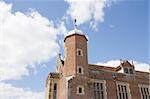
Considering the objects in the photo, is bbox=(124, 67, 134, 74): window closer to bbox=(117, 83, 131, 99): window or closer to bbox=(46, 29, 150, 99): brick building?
bbox=(46, 29, 150, 99): brick building

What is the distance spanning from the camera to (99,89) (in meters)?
25.0

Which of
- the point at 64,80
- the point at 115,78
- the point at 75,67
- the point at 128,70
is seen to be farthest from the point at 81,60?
the point at 128,70

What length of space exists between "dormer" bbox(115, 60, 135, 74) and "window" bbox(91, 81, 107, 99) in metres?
3.78

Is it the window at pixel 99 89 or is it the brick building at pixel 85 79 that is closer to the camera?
the brick building at pixel 85 79

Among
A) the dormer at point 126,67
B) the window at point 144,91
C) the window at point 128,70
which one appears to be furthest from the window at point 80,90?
the window at point 144,91

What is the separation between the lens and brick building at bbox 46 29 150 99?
23.6 metres

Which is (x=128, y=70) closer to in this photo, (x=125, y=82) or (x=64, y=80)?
(x=125, y=82)

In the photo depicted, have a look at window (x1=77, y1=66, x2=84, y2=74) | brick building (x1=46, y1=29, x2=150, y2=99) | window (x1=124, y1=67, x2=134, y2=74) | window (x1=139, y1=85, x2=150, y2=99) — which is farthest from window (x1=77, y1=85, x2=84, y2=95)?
window (x1=139, y1=85, x2=150, y2=99)

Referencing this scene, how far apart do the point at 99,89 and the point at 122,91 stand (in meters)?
2.87

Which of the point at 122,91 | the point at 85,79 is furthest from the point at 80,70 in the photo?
the point at 122,91

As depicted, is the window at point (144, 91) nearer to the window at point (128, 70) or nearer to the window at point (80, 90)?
the window at point (128, 70)

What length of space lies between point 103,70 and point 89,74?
2.08 m

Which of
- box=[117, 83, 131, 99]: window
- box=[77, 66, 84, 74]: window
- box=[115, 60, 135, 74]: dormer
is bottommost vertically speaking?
box=[117, 83, 131, 99]: window

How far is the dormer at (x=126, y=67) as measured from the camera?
27.9 metres
